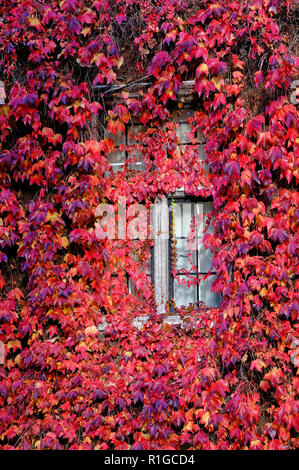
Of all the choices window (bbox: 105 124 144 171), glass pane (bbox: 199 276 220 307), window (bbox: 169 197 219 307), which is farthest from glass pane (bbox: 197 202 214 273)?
window (bbox: 105 124 144 171)

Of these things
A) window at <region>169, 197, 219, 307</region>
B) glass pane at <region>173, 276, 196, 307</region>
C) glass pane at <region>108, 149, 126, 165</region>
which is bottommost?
glass pane at <region>173, 276, 196, 307</region>

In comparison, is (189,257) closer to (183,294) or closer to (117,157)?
(183,294)

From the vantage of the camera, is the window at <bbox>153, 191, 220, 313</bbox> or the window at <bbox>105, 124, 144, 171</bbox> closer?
the window at <bbox>153, 191, 220, 313</bbox>

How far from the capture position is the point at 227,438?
404cm

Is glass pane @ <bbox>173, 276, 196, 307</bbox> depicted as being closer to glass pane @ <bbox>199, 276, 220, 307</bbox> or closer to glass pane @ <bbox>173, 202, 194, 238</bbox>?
glass pane @ <bbox>199, 276, 220, 307</bbox>

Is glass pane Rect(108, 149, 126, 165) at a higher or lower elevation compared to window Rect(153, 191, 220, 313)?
higher

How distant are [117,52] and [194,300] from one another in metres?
2.48

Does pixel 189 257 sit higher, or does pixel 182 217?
pixel 182 217

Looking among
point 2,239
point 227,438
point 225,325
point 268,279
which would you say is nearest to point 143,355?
point 225,325

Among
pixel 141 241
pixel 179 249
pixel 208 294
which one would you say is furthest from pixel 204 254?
pixel 141 241

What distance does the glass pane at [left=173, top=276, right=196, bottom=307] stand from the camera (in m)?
4.44

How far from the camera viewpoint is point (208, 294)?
14.5 feet

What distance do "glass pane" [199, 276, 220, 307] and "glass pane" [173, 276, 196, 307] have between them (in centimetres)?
8

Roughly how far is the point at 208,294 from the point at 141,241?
0.84 metres
